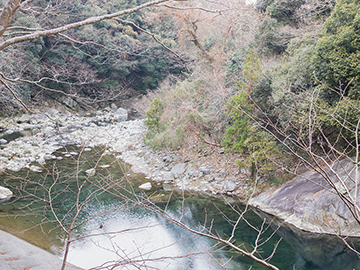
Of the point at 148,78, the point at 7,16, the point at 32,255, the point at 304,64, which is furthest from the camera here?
the point at 148,78

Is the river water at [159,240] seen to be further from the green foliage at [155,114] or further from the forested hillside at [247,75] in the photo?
the green foliage at [155,114]

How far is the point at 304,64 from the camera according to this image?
564 cm

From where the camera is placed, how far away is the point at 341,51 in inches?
190

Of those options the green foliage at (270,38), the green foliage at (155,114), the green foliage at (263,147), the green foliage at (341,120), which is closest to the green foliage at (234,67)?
the green foliage at (270,38)

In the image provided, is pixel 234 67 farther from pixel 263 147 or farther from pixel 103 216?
pixel 103 216

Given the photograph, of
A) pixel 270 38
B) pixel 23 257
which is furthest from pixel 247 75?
pixel 23 257

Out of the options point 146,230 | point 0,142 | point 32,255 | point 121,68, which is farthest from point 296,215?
point 121,68

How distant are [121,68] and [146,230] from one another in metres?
16.9

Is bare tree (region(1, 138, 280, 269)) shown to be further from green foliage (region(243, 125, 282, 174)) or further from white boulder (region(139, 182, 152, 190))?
green foliage (region(243, 125, 282, 174))

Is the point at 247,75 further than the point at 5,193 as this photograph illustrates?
Yes

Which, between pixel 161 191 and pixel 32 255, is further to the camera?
pixel 161 191

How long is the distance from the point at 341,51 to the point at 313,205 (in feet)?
11.2

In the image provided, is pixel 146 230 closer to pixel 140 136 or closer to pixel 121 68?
pixel 140 136

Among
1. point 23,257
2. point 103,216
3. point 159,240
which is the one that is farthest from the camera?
point 103,216
